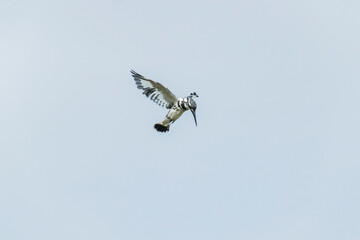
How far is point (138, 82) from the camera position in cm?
2273

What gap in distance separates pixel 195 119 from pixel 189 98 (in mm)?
888

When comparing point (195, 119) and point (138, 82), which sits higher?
point (138, 82)

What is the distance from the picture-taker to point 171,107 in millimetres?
22750

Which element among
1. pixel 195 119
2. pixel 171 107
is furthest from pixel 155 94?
pixel 195 119

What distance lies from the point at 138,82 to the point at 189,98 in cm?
239

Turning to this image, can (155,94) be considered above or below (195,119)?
above

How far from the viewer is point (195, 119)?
2142 cm

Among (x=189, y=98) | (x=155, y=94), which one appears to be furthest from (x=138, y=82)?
(x=189, y=98)

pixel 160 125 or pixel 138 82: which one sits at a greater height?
pixel 138 82

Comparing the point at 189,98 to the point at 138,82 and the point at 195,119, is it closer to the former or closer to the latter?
the point at 195,119

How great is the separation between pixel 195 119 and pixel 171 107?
1.70 meters

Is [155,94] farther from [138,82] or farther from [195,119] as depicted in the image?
[195,119]

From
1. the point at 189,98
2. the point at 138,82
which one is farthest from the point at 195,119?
the point at 138,82

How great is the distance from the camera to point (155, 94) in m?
22.7
